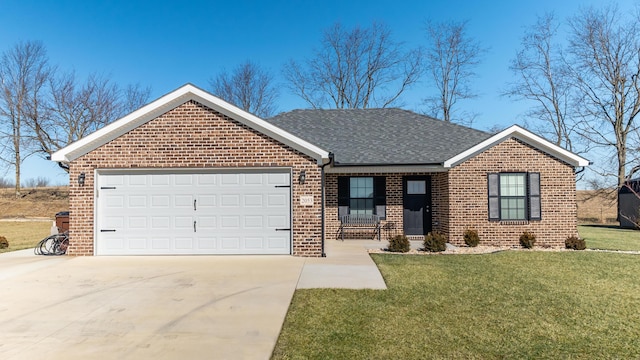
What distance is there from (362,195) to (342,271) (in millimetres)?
5829

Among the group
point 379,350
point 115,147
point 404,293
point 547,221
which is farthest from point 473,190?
point 115,147

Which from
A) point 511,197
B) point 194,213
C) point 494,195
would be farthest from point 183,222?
point 511,197

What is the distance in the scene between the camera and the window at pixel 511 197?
12047 millimetres

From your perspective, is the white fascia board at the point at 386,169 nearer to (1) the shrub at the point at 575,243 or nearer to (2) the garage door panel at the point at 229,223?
(2) the garage door panel at the point at 229,223

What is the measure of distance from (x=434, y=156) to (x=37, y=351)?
1188 cm

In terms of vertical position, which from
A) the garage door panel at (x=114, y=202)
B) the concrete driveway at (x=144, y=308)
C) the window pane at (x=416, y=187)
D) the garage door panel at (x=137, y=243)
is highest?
the window pane at (x=416, y=187)

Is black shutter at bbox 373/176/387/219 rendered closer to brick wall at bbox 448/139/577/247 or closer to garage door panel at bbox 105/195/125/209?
brick wall at bbox 448/139/577/247

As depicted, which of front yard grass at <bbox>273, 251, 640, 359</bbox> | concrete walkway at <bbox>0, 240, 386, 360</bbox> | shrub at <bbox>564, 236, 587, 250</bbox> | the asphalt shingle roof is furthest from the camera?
the asphalt shingle roof

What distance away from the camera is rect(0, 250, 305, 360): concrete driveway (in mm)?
4039

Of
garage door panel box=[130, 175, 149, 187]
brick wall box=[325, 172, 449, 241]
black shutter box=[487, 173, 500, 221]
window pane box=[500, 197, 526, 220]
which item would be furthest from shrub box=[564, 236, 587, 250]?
garage door panel box=[130, 175, 149, 187]

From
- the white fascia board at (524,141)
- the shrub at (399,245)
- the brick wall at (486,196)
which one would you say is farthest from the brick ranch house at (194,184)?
the brick wall at (486,196)

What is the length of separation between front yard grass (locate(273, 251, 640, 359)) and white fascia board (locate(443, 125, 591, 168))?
4782 millimetres

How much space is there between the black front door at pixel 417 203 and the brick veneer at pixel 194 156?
4964mm

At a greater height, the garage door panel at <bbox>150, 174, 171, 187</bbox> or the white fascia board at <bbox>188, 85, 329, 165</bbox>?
the white fascia board at <bbox>188, 85, 329, 165</bbox>
